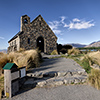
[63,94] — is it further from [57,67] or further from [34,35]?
[34,35]

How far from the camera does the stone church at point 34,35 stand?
A: 42.6ft

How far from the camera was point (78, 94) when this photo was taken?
254cm

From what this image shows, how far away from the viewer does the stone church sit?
13.0 metres

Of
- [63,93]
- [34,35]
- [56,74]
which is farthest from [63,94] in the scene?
[34,35]

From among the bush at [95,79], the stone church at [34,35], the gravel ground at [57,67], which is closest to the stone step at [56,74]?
the gravel ground at [57,67]

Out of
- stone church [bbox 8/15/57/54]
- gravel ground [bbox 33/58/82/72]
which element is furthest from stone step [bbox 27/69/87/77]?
stone church [bbox 8/15/57/54]

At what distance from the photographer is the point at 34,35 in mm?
13727

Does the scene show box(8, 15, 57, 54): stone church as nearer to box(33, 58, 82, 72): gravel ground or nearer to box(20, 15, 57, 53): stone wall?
box(20, 15, 57, 53): stone wall

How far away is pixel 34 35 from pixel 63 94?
39.9ft

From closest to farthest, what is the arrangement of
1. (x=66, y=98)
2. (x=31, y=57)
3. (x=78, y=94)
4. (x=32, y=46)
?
(x=66, y=98) < (x=78, y=94) < (x=31, y=57) < (x=32, y=46)

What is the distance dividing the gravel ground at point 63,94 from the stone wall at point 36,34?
1106 cm

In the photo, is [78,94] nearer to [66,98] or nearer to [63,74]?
[66,98]

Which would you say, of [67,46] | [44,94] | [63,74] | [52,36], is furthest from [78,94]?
[67,46]

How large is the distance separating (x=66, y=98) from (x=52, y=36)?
1305 cm
